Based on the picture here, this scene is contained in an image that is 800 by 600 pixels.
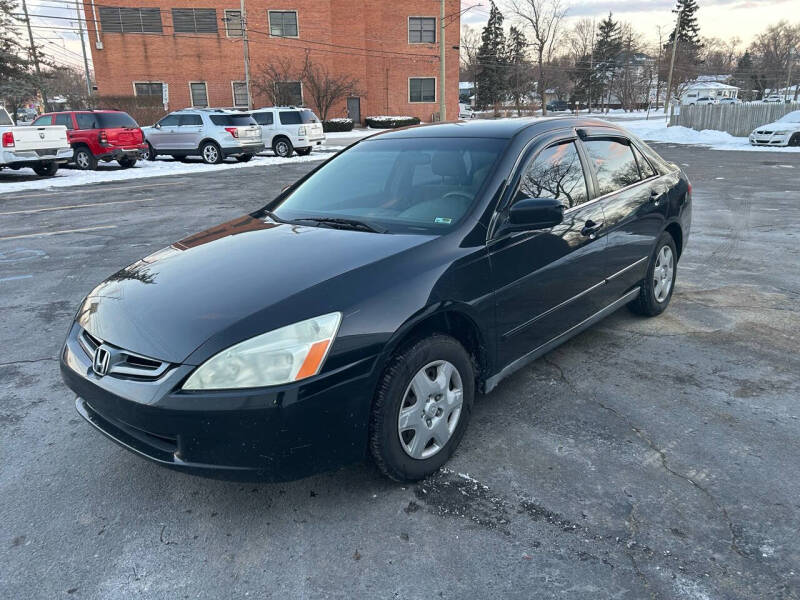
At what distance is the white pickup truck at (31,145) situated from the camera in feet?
49.6

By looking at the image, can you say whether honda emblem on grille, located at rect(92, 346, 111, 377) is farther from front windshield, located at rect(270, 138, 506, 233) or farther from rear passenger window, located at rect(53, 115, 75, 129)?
rear passenger window, located at rect(53, 115, 75, 129)

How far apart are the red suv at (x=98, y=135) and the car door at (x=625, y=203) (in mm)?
17299

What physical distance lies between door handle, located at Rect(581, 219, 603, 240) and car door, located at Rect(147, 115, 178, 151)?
2031 centimetres

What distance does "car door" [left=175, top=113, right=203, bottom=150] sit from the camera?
68.5 feet

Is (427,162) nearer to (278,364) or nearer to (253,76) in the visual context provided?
(278,364)

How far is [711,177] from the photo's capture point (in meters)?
15.2

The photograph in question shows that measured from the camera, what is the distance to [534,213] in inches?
120

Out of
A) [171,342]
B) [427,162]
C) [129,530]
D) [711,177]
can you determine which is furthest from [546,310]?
[711,177]

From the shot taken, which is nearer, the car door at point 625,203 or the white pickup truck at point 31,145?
the car door at point 625,203

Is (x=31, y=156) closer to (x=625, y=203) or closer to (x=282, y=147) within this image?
(x=282, y=147)

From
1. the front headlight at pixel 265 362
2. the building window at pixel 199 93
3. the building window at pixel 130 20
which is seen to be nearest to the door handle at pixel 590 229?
the front headlight at pixel 265 362

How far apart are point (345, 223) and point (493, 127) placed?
1165 millimetres

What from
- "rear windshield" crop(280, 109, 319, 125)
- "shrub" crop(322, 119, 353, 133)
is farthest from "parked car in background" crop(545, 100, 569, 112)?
"rear windshield" crop(280, 109, 319, 125)

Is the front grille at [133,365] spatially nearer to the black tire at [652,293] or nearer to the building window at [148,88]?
the black tire at [652,293]
